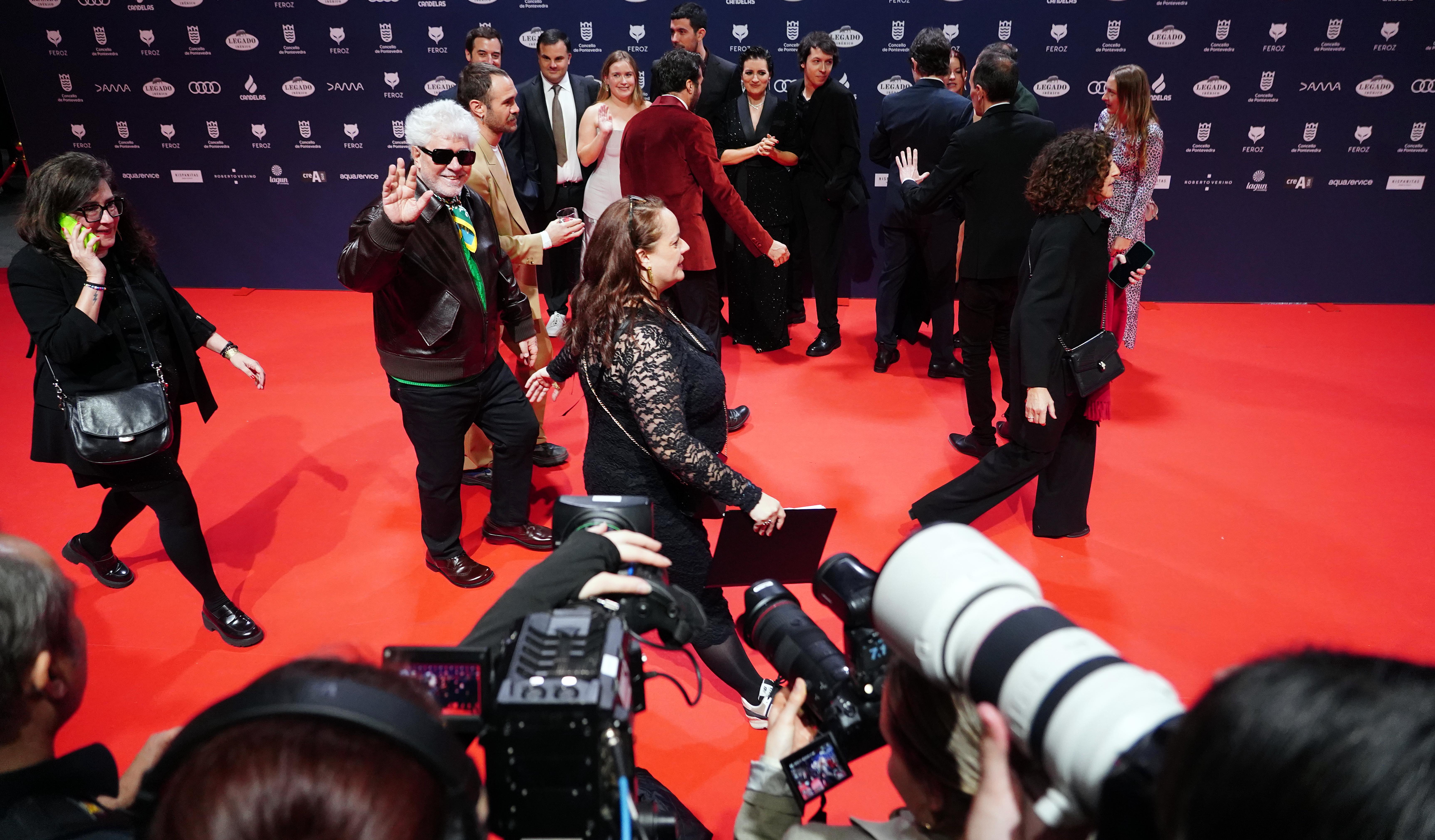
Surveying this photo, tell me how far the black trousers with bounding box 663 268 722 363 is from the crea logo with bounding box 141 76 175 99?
14.1ft

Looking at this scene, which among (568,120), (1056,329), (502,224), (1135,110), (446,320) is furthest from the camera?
(568,120)

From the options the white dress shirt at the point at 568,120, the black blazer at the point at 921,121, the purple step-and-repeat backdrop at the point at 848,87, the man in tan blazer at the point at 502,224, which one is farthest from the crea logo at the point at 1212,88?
the man in tan blazer at the point at 502,224

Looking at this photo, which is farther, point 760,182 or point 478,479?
point 760,182

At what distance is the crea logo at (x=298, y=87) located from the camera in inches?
253

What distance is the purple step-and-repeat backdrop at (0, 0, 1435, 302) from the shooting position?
5844 millimetres

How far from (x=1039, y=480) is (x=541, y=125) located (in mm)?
3529

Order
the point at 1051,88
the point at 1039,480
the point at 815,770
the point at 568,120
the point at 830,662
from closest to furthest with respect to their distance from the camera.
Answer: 1. the point at 815,770
2. the point at 830,662
3. the point at 1039,480
4. the point at 568,120
5. the point at 1051,88

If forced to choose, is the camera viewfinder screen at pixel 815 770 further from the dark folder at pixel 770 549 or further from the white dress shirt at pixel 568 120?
the white dress shirt at pixel 568 120

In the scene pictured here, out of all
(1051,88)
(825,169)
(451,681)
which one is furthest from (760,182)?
(451,681)

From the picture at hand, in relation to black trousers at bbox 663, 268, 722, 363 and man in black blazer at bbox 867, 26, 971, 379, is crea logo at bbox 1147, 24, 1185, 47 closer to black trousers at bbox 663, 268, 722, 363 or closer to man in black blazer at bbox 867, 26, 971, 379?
man in black blazer at bbox 867, 26, 971, 379

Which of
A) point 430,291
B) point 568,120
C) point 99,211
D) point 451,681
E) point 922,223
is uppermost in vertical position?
point 99,211

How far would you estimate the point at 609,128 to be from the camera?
492 centimetres

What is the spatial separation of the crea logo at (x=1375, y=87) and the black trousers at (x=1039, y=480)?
4.09 m

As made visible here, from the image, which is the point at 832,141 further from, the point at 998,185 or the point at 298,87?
the point at 298,87
